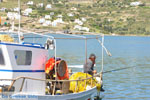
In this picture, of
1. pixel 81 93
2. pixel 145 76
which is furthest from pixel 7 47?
pixel 145 76

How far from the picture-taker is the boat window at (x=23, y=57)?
51.9ft

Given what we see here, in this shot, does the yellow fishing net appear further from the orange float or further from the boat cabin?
the orange float

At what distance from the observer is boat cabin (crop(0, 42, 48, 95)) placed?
50.8 feet

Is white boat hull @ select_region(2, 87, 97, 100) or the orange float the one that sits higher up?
the orange float

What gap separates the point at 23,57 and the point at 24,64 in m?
0.28

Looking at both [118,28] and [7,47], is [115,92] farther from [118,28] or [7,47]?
[118,28]

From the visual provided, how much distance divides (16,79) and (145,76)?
2343 centimetres

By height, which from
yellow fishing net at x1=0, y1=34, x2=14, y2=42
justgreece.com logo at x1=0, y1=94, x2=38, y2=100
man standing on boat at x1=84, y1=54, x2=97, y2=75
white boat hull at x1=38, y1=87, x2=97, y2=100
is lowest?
white boat hull at x1=38, y1=87, x2=97, y2=100

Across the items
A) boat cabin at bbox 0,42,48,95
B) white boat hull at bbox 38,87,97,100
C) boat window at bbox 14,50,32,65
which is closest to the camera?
boat cabin at bbox 0,42,48,95

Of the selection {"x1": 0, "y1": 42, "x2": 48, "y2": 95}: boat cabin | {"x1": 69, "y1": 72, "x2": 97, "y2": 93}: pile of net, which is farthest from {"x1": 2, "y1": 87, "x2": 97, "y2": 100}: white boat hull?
{"x1": 0, "y1": 42, "x2": 48, "y2": 95}: boat cabin

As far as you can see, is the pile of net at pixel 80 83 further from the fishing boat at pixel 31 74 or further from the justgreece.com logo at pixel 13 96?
the justgreece.com logo at pixel 13 96

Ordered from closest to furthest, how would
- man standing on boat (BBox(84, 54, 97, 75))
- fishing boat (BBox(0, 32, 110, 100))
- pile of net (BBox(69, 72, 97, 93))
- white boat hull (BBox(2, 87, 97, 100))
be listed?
white boat hull (BBox(2, 87, 97, 100))
fishing boat (BBox(0, 32, 110, 100))
pile of net (BBox(69, 72, 97, 93))
man standing on boat (BBox(84, 54, 97, 75))

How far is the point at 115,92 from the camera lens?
27.2m

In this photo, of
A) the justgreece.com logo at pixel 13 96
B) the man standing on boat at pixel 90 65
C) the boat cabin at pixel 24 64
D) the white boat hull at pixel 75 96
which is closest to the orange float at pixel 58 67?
the boat cabin at pixel 24 64
